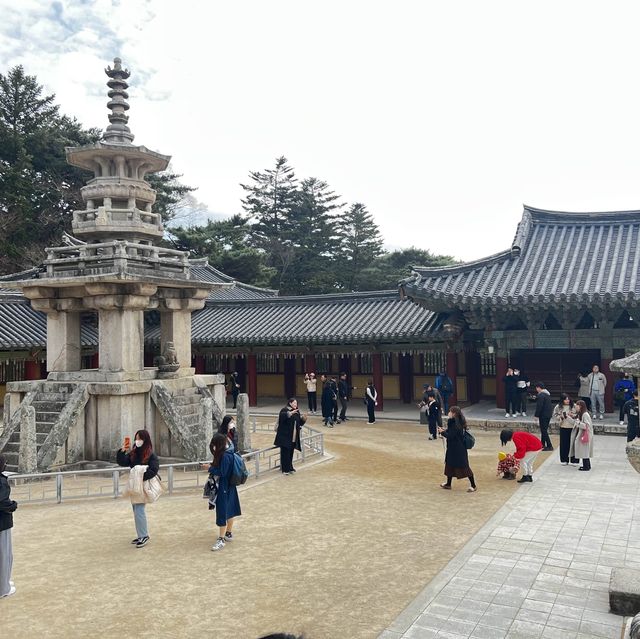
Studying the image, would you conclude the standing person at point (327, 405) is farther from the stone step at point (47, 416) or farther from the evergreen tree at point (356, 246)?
the evergreen tree at point (356, 246)

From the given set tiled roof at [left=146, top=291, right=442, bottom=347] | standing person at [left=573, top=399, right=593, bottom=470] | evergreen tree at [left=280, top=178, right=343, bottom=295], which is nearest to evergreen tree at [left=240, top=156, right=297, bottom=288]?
evergreen tree at [left=280, top=178, right=343, bottom=295]

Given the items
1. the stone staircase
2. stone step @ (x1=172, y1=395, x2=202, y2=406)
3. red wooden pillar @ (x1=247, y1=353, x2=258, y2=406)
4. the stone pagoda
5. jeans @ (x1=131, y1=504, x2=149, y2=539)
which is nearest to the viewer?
jeans @ (x1=131, y1=504, x2=149, y2=539)

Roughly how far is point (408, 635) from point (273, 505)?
5.38 meters

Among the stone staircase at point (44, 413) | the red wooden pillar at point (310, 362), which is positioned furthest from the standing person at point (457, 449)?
the red wooden pillar at point (310, 362)

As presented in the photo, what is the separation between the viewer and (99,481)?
44.5 feet

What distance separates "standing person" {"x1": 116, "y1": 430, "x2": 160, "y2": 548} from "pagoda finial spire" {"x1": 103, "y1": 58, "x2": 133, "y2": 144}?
406 inches

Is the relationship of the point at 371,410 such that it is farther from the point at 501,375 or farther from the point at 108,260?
the point at 108,260

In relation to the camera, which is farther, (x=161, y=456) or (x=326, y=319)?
(x=326, y=319)

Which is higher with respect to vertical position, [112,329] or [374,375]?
[112,329]

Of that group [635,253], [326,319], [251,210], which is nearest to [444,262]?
[251,210]

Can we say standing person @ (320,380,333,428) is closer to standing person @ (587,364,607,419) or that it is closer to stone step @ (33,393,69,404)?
standing person @ (587,364,607,419)

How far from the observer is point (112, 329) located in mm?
14945

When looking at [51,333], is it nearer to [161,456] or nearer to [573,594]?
[161,456]

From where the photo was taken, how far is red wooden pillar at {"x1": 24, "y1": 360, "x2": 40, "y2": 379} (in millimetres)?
26688
